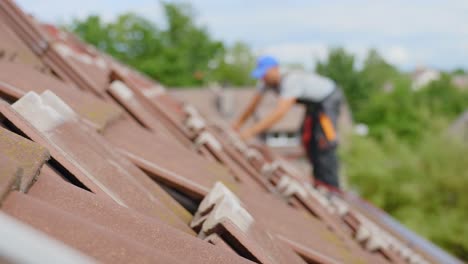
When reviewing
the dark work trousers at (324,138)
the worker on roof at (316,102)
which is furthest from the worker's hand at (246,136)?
the dark work trousers at (324,138)

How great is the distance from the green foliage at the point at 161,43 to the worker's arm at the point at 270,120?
3790 centimetres

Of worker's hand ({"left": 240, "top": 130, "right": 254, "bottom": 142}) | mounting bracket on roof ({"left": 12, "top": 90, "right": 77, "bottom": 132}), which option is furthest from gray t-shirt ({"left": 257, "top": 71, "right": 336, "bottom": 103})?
mounting bracket on roof ({"left": 12, "top": 90, "right": 77, "bottom": 132})

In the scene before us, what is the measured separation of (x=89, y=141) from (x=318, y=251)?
0.96 metres

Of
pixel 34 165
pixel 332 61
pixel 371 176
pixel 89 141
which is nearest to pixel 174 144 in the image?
pixel 89 141

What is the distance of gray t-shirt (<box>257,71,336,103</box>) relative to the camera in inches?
207

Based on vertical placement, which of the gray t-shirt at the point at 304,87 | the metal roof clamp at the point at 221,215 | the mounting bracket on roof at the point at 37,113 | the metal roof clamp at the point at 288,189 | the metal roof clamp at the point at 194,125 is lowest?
the gray t-shirt at the point at 304,87

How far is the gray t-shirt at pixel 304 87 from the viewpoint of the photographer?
5254mm

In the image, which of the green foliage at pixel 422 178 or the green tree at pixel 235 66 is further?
the green tree at pixel 235 66

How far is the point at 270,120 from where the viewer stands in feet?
16.1

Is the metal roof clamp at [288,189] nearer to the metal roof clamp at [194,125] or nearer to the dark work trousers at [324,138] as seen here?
the metal roof clamp at [194,125]

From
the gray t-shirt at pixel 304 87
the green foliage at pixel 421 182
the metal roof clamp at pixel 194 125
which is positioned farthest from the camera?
the green foliage at pixel 421 182

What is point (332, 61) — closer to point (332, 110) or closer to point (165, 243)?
point (332, 110)

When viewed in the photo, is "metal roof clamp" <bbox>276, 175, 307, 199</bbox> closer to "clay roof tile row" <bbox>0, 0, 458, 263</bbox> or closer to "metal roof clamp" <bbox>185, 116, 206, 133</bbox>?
"clay roof tile row" <bbox>0, 0, 458, 263</bbox>

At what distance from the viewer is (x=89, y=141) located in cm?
163
